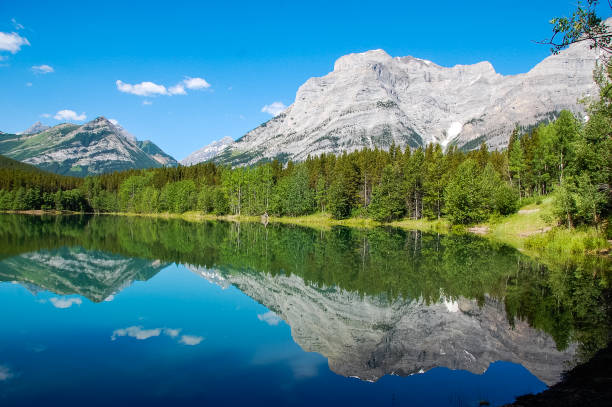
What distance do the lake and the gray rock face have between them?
0.08m

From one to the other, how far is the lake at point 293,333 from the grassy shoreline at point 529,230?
29.0 feet

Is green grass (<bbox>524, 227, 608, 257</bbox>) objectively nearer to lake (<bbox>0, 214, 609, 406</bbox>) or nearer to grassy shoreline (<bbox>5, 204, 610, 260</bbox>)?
grassy shoreline (<bbox>5, 204, 610, 260</bbox>)

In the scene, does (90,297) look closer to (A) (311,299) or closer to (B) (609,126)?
(A) (311,299)

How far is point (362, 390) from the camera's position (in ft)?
37.0

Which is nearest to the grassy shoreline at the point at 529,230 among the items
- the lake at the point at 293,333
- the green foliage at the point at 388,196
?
the green foliage at the point at 388,196

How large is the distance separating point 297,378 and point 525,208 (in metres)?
67.1

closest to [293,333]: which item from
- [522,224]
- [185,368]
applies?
[185,368]

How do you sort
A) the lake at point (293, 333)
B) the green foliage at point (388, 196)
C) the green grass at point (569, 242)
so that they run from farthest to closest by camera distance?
the green foliage at point (388, 196) → the green grass at point (569, 242) → the lake at point (293, 333)

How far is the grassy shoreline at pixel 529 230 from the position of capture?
38344 mm

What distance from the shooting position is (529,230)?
56188mm

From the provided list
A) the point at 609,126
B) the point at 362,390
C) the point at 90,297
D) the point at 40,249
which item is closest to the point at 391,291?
the point at 362,390

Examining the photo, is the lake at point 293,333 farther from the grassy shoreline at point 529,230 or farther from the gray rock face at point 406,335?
the grassy shoreline at point 529,230

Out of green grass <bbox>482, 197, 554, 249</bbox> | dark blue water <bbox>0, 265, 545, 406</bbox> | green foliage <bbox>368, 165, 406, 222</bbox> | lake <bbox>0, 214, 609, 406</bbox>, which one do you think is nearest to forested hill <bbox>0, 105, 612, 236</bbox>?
green foliage <bbox>368, 165, 406, 222</bbox>

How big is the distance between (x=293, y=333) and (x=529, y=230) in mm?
52908
